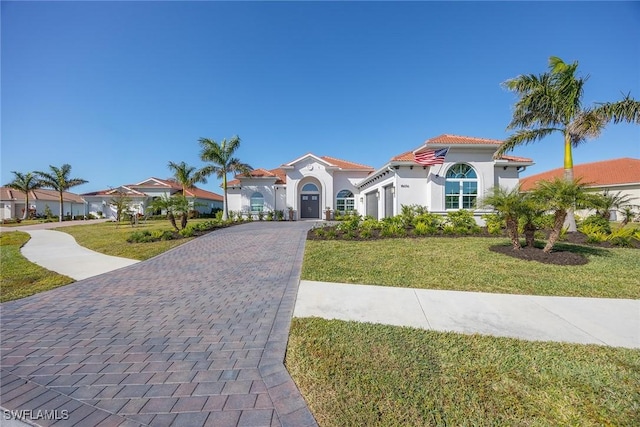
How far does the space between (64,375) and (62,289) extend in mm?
4505

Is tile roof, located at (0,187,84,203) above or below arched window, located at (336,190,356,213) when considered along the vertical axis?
above

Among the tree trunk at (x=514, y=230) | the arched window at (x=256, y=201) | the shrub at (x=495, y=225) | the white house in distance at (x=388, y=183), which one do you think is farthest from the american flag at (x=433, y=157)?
the arched window at (x=256, y=201)

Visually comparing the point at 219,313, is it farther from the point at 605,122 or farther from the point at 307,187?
the point at 307,187

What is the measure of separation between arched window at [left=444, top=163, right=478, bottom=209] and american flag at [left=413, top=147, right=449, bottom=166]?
6.58 feet

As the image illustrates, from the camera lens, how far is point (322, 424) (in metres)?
2.19

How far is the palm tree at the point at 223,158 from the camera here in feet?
76.7

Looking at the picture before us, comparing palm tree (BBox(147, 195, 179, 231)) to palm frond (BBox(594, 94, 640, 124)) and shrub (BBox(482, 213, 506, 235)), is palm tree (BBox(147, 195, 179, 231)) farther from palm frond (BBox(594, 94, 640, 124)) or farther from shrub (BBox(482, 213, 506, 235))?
palm frond (BBox(594, 94, 640, 124))

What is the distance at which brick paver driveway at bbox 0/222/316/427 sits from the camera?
2420mm

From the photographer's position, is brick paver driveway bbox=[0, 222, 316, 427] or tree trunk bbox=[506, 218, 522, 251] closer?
brick paver driveway bbox=[0, 222, 316, 427]

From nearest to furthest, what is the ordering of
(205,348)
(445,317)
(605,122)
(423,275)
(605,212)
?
(205,348) → (445,317) → (423,275) → (605,122) → (605,212)

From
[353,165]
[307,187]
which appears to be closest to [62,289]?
[307,187]

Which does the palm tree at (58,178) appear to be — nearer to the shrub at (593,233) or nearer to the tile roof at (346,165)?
the tile roof at (346,165)

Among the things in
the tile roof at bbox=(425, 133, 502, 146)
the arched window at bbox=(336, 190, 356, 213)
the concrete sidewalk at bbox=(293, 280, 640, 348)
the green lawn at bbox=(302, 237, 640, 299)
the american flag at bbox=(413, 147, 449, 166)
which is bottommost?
the concrete sidewalk at bbox=(293, 280, 640, 348)

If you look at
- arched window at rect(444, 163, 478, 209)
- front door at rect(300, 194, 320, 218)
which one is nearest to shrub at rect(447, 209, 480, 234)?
→ arched window at rect(444, 163, 478, 209)
